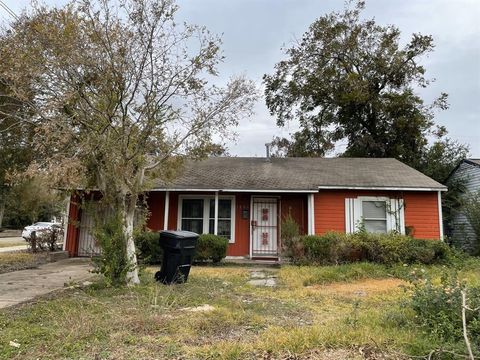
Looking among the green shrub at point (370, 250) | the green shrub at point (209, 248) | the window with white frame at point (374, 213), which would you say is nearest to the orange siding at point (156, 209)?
the green shrub at point (209, 248)

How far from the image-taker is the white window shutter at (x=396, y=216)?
546 inches

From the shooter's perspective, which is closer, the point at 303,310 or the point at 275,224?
the point at 303,310

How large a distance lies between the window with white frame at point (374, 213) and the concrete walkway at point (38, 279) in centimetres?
866

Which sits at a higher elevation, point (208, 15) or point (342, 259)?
point (208, 15)

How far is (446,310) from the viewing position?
4488 millimetres

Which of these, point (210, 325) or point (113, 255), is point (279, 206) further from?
point (210, 325)

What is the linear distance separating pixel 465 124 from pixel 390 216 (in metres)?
15.1

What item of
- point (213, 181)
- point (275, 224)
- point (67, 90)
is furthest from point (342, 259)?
point (67, 90)

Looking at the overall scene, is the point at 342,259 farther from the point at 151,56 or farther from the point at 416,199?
the point at 151,56

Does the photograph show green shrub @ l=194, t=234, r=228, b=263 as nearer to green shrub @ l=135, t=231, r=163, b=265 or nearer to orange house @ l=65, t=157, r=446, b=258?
green shrub @ l=135, t=231, r=163, b=265

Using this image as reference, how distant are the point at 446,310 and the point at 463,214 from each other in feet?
47.6

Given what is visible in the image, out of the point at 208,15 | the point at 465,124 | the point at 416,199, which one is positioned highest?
the point at 465,124

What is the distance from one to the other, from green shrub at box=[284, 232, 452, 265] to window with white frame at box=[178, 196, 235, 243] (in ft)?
11.2

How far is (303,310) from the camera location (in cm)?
622
